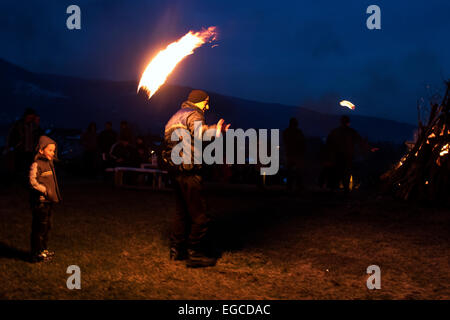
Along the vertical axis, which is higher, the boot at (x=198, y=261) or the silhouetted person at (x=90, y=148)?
the silhouetted person at (x=90, y=148)

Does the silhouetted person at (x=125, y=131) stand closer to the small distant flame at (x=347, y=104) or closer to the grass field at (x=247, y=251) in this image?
the grass field at (x=247, y=251)

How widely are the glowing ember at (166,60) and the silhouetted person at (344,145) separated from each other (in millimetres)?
5607

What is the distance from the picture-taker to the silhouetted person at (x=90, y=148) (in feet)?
55.2

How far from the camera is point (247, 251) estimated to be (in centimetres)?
633

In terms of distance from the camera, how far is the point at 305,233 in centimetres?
751

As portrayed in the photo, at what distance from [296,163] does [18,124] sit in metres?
7.40

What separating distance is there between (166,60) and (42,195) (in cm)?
266

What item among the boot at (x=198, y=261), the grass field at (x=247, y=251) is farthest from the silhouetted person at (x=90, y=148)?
the boot at (x=198, y=261)

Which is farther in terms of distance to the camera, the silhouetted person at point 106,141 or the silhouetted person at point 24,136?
the silhouetted person at point 106,141

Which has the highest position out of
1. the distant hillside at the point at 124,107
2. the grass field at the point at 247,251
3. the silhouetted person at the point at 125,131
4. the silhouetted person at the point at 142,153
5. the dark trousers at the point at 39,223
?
the distant hillside at the point at 124,107

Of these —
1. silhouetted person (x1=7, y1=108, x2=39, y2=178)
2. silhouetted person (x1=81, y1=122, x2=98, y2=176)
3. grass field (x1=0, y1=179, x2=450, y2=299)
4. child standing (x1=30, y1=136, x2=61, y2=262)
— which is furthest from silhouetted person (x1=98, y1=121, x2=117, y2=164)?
child standing (x1=30, y1=136, x2=61, y2=262)

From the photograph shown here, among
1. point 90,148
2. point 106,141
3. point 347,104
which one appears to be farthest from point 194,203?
point 90,148

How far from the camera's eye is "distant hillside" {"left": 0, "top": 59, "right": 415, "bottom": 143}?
194ft

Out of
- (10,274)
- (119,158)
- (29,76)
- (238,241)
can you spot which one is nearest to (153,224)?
(238,241)
